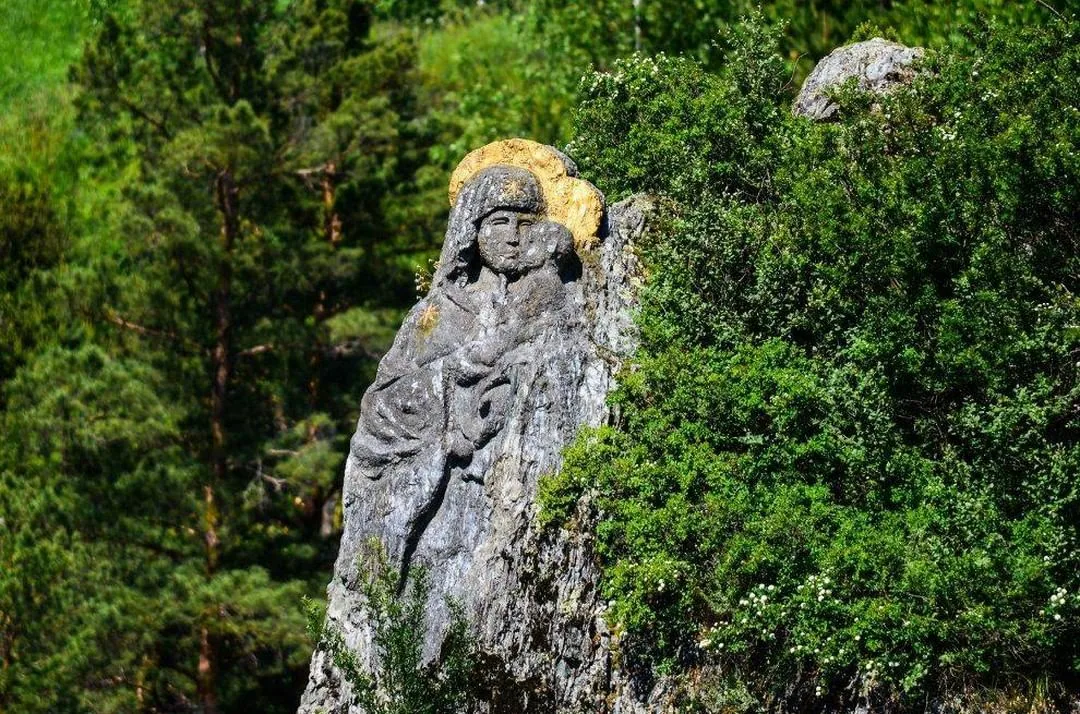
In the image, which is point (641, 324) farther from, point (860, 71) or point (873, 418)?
point (860, 71)

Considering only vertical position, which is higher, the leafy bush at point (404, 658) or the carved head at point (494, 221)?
the carved head at point (494, 221)

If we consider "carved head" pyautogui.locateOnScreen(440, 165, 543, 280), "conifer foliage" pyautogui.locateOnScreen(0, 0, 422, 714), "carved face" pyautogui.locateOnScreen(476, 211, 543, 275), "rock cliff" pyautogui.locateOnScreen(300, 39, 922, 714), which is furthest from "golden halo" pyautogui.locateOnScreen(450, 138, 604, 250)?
"conifer foliage" pyautogui.locateOnScreen(0, 0, 422, 714)

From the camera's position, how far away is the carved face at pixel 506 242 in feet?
44.1

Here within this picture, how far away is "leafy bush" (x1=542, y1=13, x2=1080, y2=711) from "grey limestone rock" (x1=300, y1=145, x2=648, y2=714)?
1.15 feet

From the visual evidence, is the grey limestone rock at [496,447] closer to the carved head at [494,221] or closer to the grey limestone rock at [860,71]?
the carved head at [494,221]

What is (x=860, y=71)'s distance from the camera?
1616 cm

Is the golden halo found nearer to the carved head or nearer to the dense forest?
the carved head

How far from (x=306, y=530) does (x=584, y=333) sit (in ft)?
34.6

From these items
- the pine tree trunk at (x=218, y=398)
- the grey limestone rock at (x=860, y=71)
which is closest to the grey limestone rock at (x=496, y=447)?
the grey limestone rock at (x=860, y=71)

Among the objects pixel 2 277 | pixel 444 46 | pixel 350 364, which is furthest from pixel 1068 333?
pixel 444 46

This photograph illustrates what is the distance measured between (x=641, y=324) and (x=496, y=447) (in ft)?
5.08

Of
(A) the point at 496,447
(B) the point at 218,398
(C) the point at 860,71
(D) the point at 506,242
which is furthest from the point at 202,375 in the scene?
(A) the point at 496,447

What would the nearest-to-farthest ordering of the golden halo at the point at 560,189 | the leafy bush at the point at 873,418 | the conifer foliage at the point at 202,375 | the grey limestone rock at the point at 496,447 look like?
1. the leafy bush at the point at 873,418
2. the grey limestone rock at the point at 496,447
3. the golden halo at the point at 560,189
4. the conifer foliage at the point at 202,375

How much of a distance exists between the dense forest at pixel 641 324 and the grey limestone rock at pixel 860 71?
312mm
